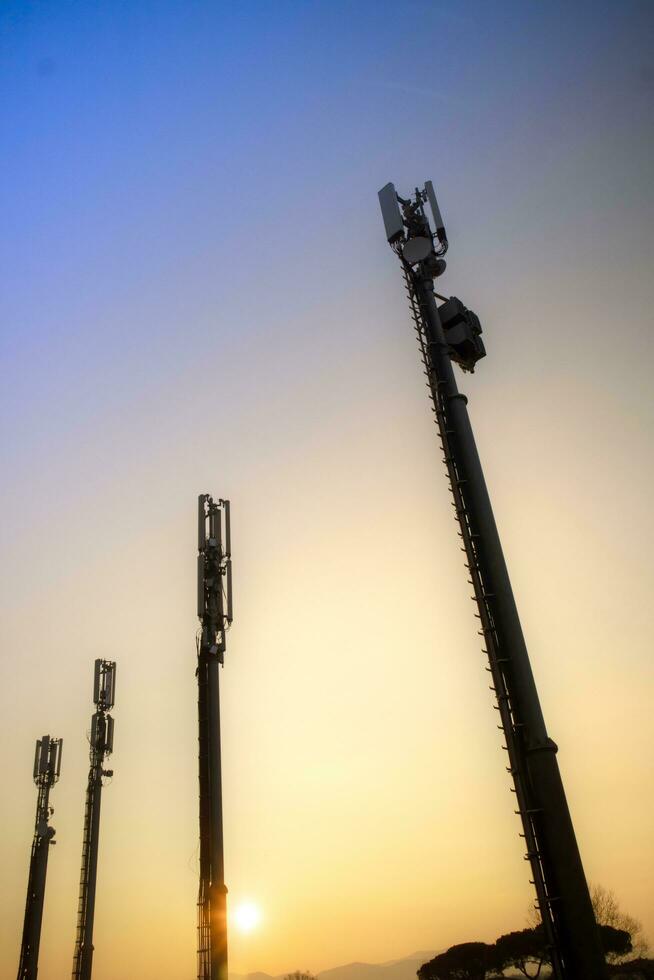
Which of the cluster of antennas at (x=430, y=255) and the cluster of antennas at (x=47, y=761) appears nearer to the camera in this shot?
the cluster of antennas at (x=430, y=255)

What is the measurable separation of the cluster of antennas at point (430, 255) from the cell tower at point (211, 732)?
37.0 ft

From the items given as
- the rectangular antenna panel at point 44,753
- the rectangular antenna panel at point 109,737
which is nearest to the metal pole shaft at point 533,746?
the rectangular antenna panel at point 109,737

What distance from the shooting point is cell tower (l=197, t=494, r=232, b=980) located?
16.6 m

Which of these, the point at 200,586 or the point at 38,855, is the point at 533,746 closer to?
the point at 200,586

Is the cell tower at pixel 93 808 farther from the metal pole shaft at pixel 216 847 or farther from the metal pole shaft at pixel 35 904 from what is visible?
the metal pole shaft at pixel 216 847

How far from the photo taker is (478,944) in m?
52.1

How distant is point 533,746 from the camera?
9914 mm

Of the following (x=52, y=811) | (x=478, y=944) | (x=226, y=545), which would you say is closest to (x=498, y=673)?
(x=226, y=545)

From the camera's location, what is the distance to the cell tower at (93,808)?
951 inches

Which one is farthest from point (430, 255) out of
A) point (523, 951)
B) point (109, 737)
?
point (523, 951)

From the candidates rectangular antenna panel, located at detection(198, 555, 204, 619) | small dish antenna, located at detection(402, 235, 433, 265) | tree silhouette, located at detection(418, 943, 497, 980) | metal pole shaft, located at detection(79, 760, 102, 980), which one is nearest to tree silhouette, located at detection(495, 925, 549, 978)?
tree silhouette, located at detection(418, 943, 497, 980)

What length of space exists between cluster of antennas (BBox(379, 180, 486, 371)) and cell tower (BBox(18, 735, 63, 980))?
1054 inches

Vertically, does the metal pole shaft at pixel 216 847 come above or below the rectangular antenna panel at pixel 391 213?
below

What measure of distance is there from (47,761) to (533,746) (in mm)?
28503
